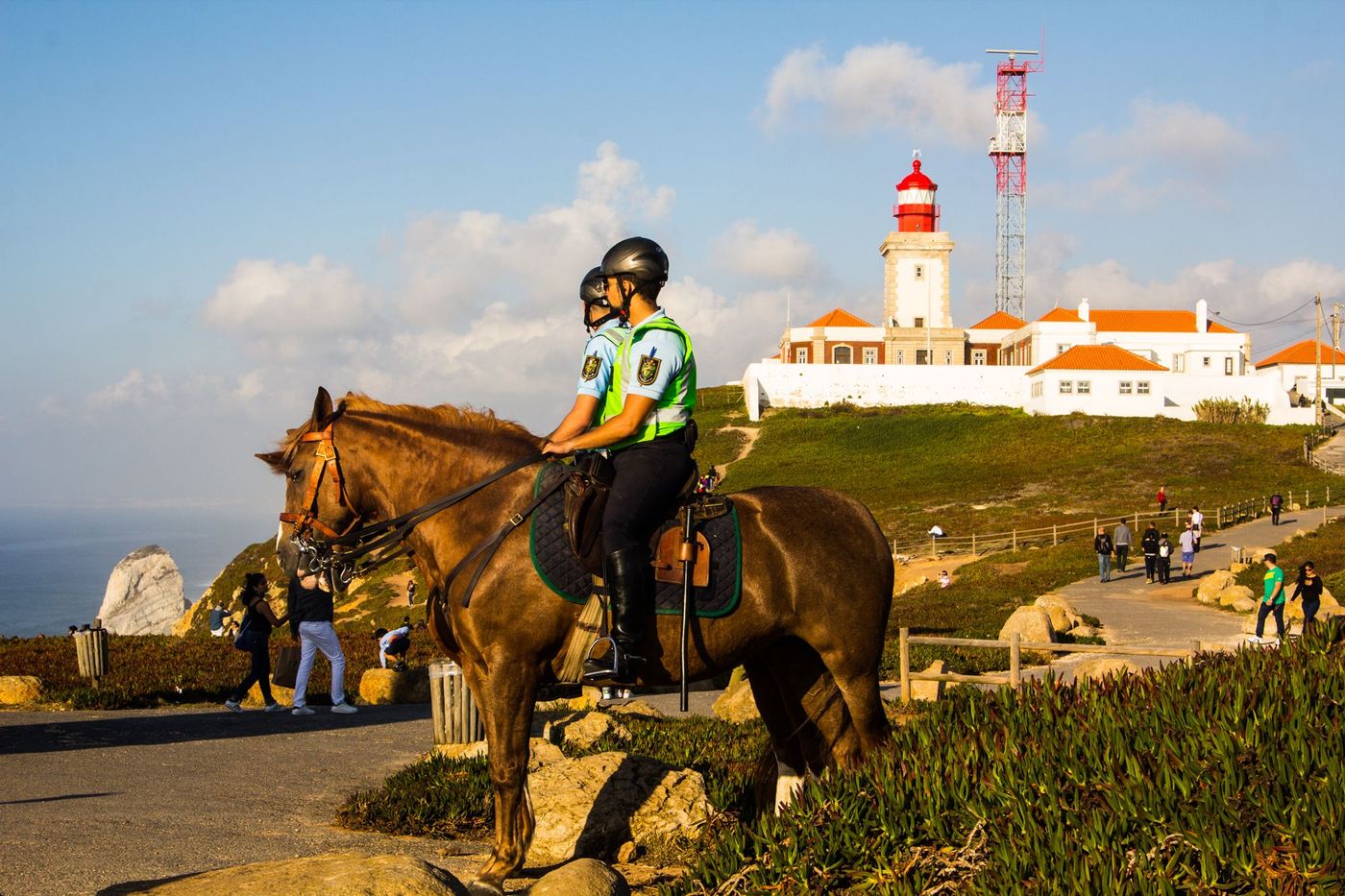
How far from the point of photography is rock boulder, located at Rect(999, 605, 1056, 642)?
2481 cm

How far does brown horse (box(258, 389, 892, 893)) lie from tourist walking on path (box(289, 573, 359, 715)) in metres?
9.02

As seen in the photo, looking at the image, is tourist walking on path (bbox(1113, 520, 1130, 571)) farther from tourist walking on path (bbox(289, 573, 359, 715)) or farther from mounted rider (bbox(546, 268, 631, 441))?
mounted rider (bbox(546, 268, 631, 441))

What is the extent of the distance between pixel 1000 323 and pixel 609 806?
10240 centimetres

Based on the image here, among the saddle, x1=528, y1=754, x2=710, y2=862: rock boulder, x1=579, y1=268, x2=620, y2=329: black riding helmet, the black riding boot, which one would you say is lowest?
x1=528, y1=754, x2=710, y2=862: rock boulder

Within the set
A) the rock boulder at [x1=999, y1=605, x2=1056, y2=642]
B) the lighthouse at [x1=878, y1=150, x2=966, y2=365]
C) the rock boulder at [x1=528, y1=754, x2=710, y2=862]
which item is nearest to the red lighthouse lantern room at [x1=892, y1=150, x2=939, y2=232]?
the lighthouse at [x1=878, y1=150, x2=966, y2=365]

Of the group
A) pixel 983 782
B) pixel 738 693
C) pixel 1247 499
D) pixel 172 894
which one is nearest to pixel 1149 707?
pixel 983 782

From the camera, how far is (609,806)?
8312 millimetres

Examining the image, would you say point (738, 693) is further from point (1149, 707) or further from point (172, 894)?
point (172, 894)

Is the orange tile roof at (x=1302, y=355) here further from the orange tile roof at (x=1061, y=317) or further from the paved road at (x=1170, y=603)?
the paved road at (x=1170, y=603)

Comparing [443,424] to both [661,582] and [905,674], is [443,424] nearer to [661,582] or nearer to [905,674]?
[661,582]

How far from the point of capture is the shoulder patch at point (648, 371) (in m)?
6.89

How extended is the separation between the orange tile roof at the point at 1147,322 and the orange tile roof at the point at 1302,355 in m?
5.44

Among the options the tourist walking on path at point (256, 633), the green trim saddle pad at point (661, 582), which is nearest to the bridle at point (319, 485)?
the green trim saddle pad at point (661, 582)

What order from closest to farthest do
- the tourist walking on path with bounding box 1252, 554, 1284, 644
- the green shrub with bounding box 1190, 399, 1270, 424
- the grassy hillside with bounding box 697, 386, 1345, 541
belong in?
the tourist walking on path with bounding box 1252, 554, 1284, 644
the grassy hillside with bounding box 697, 386, 1345, 541
the green shrub with bounding box 1190, 399, 1270, 424
